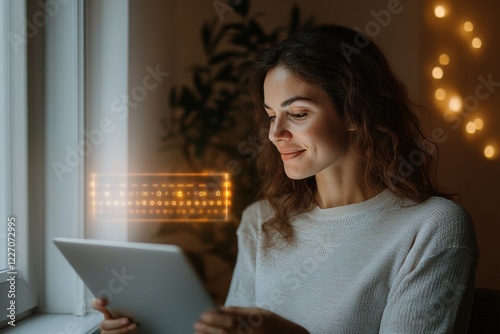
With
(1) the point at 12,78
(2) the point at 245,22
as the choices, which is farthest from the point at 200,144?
(1) the point at 12,78

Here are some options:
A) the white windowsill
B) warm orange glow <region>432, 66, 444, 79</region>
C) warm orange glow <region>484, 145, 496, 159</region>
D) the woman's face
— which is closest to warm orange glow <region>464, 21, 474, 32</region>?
warm orange glow <region>432, 66, 444, 79</region>

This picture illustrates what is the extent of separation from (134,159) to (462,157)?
1.58m

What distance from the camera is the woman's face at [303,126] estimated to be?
4.25 feet

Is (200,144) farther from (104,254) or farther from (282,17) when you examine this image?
(104,254)

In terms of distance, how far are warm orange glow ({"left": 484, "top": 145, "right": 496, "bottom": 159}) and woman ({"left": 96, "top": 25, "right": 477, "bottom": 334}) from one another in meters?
1.30

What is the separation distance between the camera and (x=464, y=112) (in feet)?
8.25

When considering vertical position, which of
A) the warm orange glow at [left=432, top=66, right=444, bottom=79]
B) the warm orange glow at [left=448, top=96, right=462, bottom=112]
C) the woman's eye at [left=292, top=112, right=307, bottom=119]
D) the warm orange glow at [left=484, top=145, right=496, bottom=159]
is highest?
the warm orange glow at [left=432, top=66, right=444, bottom=79]

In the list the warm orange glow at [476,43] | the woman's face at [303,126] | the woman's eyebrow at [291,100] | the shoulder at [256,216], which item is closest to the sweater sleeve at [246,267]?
the shoulder at [256,216]

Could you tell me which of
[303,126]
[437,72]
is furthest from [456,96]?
[303,126]

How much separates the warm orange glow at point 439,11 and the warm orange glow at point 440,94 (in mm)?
335

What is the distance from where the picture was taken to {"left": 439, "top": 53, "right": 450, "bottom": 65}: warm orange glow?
2473mm

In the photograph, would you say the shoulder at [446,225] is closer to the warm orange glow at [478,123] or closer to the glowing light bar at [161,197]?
the glowing light bar at [161,197]

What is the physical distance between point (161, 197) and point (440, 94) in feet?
4.54

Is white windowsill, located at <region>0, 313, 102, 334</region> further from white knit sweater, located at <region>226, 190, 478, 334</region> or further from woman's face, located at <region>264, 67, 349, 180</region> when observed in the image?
woman's face, located at <region>264, 67, 349, 180</region>
